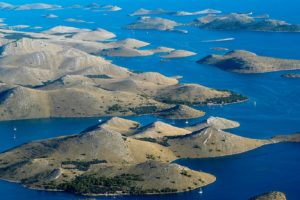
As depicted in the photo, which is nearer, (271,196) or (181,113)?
(271,196)

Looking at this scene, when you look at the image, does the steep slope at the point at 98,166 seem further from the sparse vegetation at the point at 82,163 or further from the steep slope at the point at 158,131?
the steep slope at the point at 158,131

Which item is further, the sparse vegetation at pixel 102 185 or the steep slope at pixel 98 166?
the steep slope at pixel 98 166

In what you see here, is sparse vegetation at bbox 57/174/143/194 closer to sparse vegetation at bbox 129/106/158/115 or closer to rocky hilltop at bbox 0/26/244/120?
rocky hilltop at bbox 0/26/244/120

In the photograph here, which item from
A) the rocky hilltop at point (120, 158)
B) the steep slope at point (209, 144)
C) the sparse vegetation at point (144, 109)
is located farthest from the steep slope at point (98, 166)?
the sparse vegetation at point (144, 109)

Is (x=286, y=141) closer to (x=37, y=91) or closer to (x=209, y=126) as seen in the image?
(x=209, y=126)

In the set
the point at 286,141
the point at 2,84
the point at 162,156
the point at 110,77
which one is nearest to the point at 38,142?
the point at 162,156

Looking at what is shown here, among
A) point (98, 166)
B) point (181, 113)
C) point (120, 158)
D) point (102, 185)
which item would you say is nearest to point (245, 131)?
point (181, 113)

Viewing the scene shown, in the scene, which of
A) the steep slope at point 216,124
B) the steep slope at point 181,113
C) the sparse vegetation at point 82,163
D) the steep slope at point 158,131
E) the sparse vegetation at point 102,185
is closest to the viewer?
the sparse vegetation at point 102,185

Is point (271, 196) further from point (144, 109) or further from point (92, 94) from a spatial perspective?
point (92, 94)

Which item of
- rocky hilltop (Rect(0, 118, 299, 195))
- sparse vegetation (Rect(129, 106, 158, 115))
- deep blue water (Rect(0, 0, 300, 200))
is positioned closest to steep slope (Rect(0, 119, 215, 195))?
rocky hilltop (Rect(0, 118, 299, 195))
